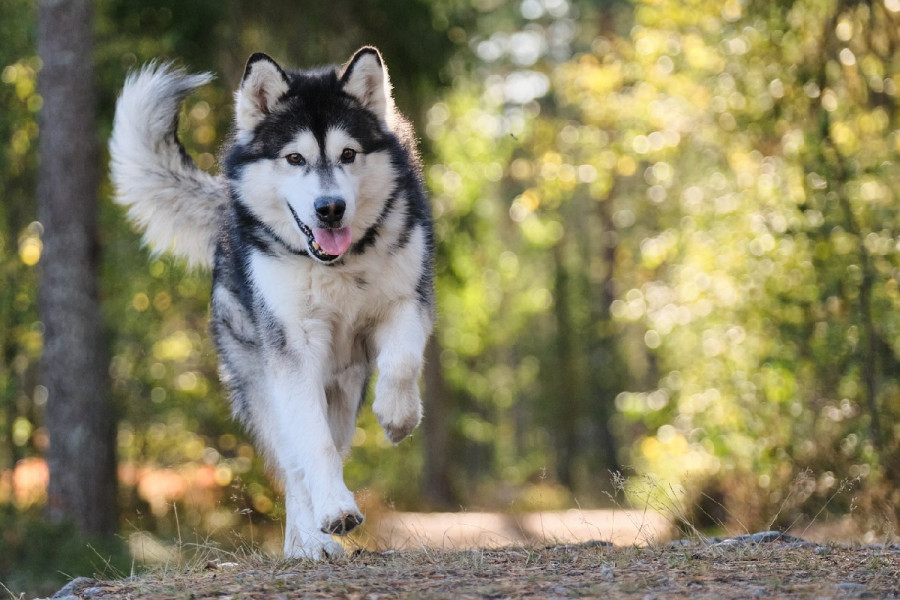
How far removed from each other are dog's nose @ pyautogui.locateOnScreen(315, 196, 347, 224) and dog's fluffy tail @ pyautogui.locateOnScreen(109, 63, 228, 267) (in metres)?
1.74

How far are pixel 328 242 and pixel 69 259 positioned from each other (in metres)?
6.67

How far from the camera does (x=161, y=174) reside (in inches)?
259

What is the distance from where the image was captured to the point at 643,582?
13.3 ft

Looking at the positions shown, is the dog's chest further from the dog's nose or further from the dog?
the dog's nose

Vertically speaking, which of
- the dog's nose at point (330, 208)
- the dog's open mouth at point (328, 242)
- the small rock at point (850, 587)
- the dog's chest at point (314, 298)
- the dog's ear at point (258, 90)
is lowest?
the small rock at point (850, 587)

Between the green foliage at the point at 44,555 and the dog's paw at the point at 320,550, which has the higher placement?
the dog's paw at the point at 320,550

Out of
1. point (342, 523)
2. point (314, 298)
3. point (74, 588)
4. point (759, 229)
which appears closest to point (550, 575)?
point (342, 523)

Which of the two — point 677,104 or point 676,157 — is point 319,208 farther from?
point 676,157

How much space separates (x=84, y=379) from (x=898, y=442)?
25.1ft

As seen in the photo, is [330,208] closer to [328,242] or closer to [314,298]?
[328,242]

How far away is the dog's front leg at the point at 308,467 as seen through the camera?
469cm

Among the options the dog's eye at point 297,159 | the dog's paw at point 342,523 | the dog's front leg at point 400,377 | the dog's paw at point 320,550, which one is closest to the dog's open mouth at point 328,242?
the dog's eye at point 297,159

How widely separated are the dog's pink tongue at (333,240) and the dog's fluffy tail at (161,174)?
165cm

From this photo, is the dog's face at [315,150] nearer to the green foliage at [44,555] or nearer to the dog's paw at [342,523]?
the dog's paw at [342,523]
